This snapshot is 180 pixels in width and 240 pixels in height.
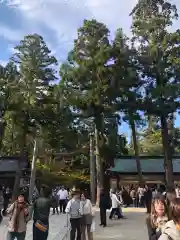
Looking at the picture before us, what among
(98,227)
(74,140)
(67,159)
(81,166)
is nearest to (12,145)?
(67,159)

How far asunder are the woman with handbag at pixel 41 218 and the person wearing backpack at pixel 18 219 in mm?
523

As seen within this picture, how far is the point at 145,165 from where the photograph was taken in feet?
124

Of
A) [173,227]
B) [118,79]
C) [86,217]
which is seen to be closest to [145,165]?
[118,79]

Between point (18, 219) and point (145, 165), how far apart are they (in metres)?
31.2

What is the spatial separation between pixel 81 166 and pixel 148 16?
61.1ft

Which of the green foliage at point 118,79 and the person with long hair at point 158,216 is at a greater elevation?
the green foliage at point 118,79

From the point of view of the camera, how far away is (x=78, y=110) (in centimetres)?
2906

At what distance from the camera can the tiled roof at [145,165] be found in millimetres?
35812

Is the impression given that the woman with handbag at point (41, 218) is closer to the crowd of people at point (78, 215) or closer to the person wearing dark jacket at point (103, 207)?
the crowd of people at point (78, 215)

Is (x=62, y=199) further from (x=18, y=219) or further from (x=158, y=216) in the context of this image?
(x=158, y=216)

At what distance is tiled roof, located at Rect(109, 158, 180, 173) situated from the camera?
35.8 meters

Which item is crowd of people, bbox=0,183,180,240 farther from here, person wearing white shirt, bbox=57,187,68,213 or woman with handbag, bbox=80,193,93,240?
person wearing white shirt, bbox=57,187,68,213

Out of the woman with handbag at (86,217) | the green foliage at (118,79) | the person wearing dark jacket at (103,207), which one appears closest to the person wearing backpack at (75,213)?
the woman with handbag at (86,217)

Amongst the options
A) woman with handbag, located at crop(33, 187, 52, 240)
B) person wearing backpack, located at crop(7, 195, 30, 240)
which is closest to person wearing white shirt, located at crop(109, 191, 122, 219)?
woman with handbag, located at crop(33, 187, 52, 240)
